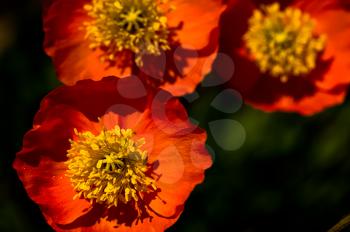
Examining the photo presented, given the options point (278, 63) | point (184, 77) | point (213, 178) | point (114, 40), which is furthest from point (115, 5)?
point (213, 178)

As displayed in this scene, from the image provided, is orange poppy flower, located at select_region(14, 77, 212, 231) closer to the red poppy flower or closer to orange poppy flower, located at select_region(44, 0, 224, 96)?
orange poppy flower, located at select_region(44, 0, 224, 96)

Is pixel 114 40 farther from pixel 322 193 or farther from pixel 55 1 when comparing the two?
pixel 322 193

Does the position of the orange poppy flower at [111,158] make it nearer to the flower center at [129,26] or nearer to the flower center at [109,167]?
the flower center at [109,167]

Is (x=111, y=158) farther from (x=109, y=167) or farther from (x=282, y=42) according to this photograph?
(x=282, y=42)

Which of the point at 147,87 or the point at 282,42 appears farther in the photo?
the point at 282,42

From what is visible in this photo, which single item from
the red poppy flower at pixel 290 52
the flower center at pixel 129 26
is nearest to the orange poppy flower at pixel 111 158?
the flower center at pixel 129 26

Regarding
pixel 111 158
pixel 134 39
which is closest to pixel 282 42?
pixel 134 39
